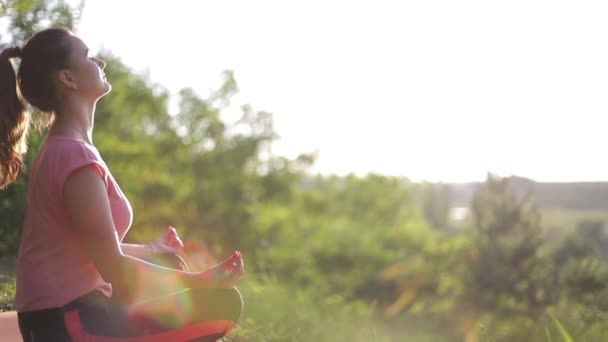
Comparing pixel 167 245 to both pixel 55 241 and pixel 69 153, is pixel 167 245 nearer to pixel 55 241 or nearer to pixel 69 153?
pixel 55 241

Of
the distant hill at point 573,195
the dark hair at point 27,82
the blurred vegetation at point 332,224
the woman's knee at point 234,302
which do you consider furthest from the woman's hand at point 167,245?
the distant hill at point 573,195

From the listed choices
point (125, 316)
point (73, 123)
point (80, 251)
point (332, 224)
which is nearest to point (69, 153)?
point (73, 123)

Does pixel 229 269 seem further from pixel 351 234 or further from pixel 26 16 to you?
pixel 351 234

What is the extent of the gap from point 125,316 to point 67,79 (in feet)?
2.61

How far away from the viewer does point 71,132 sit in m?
2.70

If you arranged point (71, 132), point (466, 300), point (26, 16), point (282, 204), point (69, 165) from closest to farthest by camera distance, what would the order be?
point (69, 165) < point (71, 132) < point (26, 16) < point (282, 204) < point (466, 300)

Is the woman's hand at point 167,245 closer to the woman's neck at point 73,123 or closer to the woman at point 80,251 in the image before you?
the woman at point 80,251

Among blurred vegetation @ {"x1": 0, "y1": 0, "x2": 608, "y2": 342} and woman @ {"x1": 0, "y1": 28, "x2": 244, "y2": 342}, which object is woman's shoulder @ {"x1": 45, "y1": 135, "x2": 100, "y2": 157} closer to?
woman @ {"x1": 0, "y1": 28, "x2": 244, "y2": 342}

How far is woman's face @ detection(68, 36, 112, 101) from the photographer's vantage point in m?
2.76

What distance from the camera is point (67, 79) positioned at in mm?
2756

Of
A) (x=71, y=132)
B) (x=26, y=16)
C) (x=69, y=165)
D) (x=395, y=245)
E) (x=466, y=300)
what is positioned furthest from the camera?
(x=395, y=245)

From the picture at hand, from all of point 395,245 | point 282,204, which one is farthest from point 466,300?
point 282,204

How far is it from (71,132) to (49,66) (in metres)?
0.24

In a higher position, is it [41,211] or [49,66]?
[49,66]
